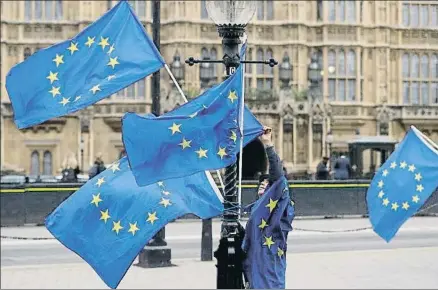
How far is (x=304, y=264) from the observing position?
1520 centimetres

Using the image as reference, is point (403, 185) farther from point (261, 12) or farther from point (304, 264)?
point (261, 12)

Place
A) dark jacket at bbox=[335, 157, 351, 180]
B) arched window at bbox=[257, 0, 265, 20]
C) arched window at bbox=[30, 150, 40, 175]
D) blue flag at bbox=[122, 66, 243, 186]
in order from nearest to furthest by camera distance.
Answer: blue flag at bbox=[122, 66, 243, 186]
dark jacket at bbox=[335, 157, 351, 180]
arched window at bbox=[30, 150, 40, 175]
arched window at bbox=[257, 0, 265, 20]

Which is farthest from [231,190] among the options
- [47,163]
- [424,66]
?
[424,66]

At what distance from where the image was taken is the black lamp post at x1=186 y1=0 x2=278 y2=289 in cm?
948

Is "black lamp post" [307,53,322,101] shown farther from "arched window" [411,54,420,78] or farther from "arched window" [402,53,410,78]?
"arched window" [411,54,420,78]

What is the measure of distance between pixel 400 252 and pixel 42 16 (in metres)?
29.6

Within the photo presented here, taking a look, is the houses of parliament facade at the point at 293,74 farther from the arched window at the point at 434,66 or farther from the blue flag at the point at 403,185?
the blue flag at the point at 403,185

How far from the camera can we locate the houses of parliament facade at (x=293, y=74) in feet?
136

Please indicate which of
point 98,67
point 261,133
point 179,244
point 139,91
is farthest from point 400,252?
point 139,91

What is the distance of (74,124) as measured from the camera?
4212 cm

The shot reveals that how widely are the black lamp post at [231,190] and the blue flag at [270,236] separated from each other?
17.8 inches

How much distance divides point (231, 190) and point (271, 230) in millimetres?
1046

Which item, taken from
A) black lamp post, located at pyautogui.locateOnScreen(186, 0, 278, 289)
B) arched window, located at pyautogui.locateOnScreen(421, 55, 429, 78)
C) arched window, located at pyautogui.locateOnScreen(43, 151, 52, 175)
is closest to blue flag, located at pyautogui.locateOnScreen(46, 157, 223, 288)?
black lamp post, located at pyautogui.locateOnScreen(186, 0, 278, 289)

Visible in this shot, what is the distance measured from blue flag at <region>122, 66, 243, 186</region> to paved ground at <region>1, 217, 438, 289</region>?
1439 mm
